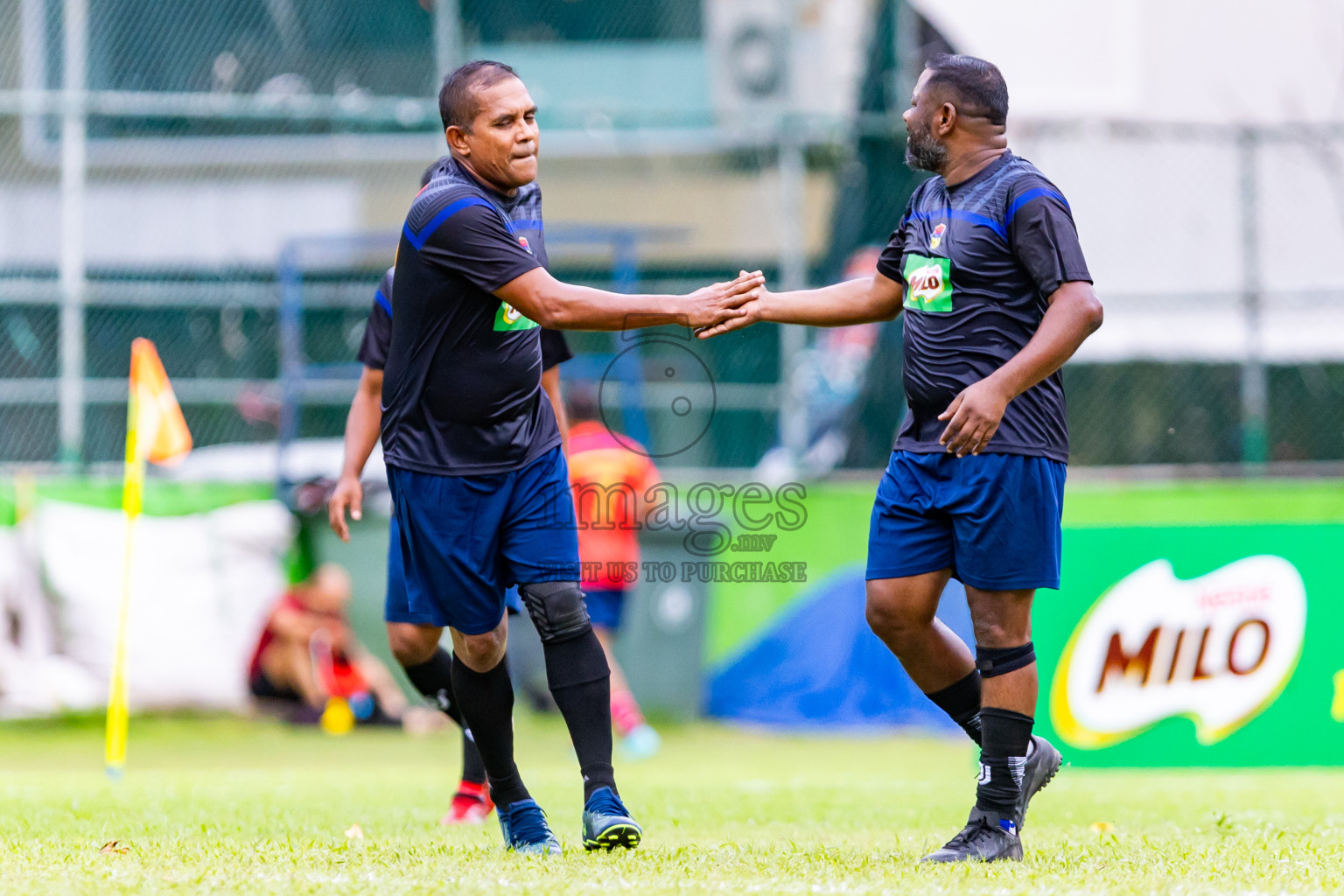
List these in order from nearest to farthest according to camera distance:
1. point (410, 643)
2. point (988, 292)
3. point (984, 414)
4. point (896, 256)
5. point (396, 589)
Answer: point (984, 414) < point (988, 292) < point (896, 256) < point (396, 589) < point (410, 643)

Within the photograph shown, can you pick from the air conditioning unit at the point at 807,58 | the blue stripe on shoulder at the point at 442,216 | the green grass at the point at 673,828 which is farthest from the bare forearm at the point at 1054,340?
the air conditioning unit at the point at 807,58

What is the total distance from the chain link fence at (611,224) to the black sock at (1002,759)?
20.1 feet

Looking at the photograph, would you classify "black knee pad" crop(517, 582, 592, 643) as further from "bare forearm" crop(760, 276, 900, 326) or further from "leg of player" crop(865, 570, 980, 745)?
"bare forearm" crop(760, 276, 900, 326)

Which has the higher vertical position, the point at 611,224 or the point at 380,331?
the point at 611,224

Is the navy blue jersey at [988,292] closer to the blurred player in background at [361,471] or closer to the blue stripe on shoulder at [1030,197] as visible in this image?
the blue stripe on shoulder at [1030,197]

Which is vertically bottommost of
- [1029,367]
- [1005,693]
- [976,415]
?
[1005,693]

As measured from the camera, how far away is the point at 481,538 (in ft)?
13.8

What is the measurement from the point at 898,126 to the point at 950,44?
2168 mm

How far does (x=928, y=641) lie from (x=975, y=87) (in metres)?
1.61

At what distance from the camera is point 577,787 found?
655 centimetres

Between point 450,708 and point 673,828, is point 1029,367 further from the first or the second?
point 450,708

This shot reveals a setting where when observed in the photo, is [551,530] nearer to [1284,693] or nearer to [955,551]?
[955,551]

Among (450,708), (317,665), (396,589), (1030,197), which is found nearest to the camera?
(1030,197)

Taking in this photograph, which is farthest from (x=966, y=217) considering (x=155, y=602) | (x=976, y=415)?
(x=155, y=602)
